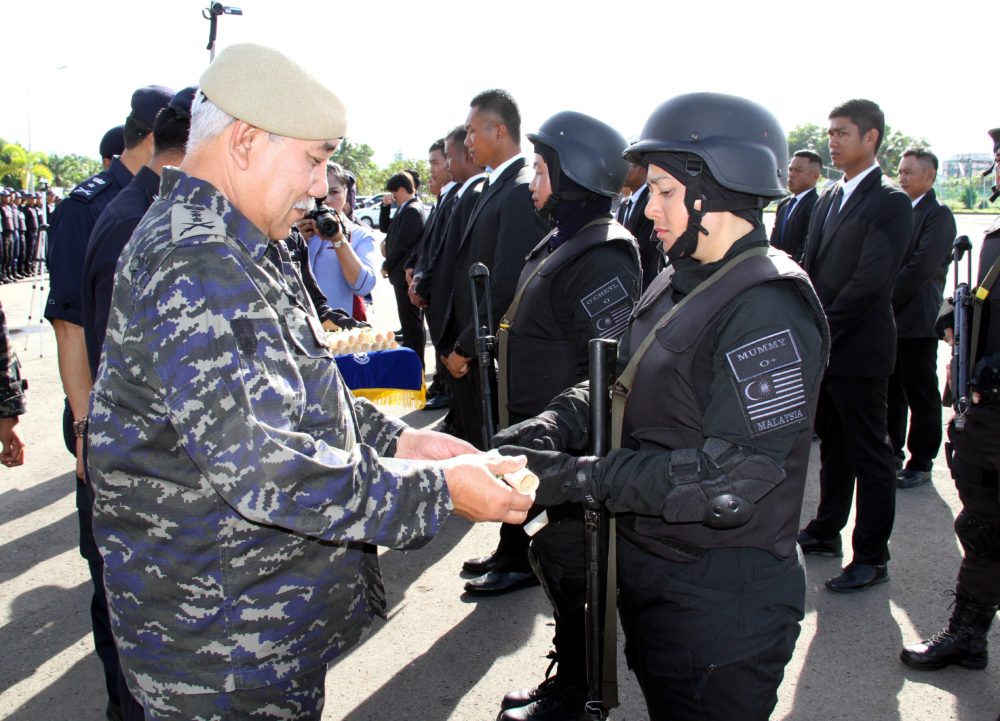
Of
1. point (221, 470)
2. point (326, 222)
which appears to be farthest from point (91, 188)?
point (221, 470)

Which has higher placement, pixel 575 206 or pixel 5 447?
pixel 575 206

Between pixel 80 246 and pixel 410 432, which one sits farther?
pixel 80 246

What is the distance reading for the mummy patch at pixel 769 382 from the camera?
6.13 feet

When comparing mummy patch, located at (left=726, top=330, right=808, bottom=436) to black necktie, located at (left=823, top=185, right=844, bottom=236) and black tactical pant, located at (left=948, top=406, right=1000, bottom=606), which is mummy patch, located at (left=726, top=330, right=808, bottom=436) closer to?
black tactical pant, located at (left=948, top=406, right=1000, bottom=606)

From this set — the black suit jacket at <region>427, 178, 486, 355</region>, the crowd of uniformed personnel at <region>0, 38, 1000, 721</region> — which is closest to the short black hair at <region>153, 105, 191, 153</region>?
the crowd of uniformed personnel at <region>0, 38, 1000, 721</region>

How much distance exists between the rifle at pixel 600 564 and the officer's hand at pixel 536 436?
20 centimetres

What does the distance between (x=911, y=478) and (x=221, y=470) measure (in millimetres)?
5777

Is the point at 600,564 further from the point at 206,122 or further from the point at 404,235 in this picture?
the point at 404,235

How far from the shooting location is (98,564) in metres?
3.24

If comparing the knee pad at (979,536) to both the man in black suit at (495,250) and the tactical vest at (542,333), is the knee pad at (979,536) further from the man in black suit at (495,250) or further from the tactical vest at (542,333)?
the man in black suit at (495,250)

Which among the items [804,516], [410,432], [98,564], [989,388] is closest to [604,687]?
[410,432]

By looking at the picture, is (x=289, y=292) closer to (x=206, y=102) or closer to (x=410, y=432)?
(x=206, y=102)

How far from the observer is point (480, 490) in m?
1.81

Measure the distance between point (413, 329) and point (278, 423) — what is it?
299 inches
